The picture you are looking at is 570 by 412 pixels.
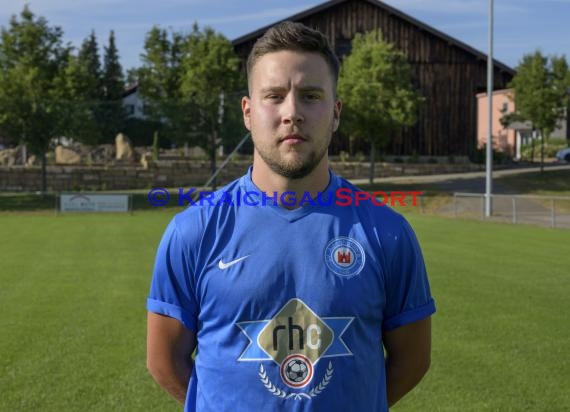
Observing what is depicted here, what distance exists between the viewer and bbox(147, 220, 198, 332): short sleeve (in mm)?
2604

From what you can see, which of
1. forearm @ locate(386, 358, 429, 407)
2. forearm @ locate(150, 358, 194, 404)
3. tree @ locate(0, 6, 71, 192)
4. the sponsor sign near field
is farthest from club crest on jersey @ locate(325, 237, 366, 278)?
tree @ locate(0, 6, 71, 192)

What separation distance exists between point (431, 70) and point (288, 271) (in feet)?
186

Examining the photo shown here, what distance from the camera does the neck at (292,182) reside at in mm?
2613

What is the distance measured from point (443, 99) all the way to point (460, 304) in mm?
47487

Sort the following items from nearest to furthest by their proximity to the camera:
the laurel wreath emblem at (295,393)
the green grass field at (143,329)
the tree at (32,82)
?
the laurel wreath emblem at (295,393), the green grass field at (143,329), the tree at (32,82)

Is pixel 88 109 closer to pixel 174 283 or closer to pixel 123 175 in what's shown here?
pixel 123 175

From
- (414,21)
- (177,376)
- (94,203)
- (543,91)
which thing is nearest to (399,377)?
(177,376)

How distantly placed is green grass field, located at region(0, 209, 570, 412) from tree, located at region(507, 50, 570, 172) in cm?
2901

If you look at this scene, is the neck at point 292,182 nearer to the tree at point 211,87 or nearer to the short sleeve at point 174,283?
the short sleeve at point 174,283

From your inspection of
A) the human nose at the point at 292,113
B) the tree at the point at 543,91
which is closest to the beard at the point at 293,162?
the human nose at the point at 292,113

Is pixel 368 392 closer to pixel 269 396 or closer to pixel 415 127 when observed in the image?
pixel 269 396

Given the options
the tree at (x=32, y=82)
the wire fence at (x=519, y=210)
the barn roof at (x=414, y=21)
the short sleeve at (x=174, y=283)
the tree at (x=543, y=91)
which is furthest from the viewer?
the barn roof at (x=414, y=21)

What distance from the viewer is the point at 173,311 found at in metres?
2.66

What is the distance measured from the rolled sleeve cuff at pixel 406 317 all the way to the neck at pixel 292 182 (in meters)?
0.54
